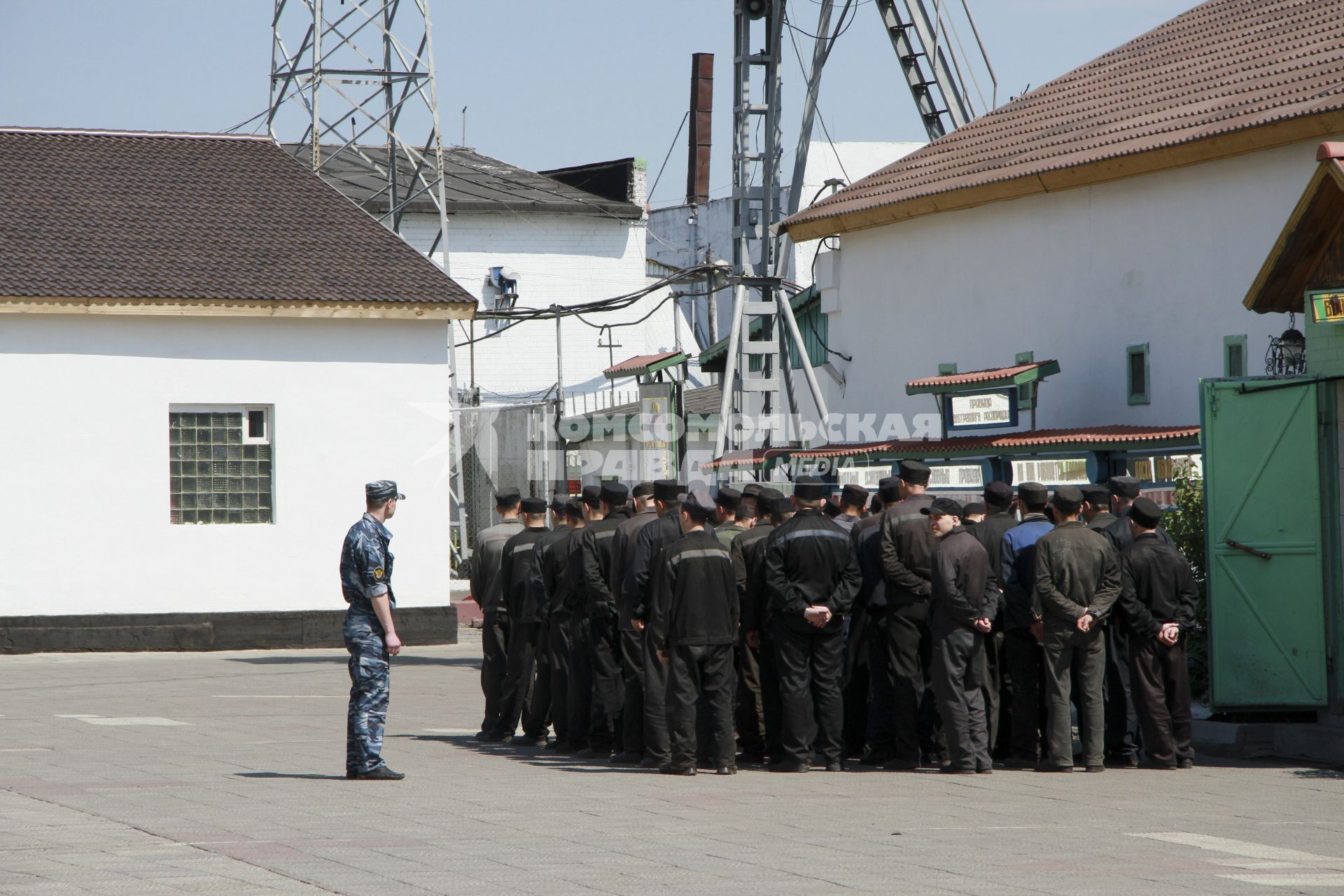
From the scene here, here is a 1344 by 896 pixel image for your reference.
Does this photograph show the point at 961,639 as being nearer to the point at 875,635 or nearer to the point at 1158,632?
the point at 875,635

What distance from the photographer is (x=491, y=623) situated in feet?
43.8

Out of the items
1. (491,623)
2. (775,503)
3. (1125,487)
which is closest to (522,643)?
(491,623)

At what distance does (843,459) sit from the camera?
2012cm

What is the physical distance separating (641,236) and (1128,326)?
24.4m

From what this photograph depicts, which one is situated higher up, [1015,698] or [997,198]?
[997,198]

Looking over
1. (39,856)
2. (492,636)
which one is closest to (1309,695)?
(492,636)

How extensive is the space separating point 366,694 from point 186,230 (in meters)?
13.5

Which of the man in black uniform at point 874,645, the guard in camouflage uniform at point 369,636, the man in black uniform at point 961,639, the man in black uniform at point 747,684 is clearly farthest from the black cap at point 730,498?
the guard in camouflage uniform at point 369,636

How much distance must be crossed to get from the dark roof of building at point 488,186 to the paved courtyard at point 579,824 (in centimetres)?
2757

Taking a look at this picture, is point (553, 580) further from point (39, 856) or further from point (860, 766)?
point (39, 856)

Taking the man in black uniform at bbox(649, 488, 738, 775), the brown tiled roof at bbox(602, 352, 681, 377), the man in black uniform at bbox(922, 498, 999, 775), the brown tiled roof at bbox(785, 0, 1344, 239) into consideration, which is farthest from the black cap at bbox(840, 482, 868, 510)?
the brown tiled roof at bbox(602, 352, 681, 377)

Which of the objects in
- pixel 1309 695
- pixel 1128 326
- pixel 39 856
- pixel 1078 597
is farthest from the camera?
pixel 1128 326

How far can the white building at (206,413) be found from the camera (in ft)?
66.8

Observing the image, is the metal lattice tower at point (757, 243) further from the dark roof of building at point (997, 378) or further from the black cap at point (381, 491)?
the black cap at point (381, 491)
